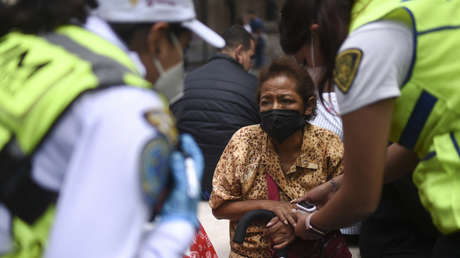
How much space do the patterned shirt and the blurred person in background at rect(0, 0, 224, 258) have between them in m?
1.44

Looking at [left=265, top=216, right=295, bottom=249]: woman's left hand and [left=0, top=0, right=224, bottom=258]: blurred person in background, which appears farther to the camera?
[left=265, top=216, right=295, bottom=249]: woman's left hand

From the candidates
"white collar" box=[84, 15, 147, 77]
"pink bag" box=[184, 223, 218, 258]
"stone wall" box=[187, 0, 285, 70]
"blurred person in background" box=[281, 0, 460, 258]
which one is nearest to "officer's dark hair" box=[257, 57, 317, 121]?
"pink bag" box=[184, 223, 218, 258]

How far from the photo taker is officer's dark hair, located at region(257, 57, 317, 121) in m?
2.80

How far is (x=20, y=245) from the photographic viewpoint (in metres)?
1.09

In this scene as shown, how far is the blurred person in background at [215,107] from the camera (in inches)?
162

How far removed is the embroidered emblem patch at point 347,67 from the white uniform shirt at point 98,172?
2.18 ft

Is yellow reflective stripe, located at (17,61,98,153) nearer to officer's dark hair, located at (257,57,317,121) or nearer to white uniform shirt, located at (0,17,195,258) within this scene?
white uniform shirt, located at (0,17,195,258)

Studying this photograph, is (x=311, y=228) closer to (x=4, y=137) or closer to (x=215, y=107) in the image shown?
(x=4, y=137)

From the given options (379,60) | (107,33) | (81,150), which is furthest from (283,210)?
(81,150)

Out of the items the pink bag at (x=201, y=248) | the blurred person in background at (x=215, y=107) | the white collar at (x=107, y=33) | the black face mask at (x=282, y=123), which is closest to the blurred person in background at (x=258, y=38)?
the blurred person in background at (x=215, y=107)

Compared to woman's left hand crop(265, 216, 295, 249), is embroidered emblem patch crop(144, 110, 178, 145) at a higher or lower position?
higher

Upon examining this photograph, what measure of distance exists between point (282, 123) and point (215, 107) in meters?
1.56

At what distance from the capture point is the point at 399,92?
4.70 feet

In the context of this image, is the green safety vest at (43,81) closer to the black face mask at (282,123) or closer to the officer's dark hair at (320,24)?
the officer's dark hair at (320,24)
